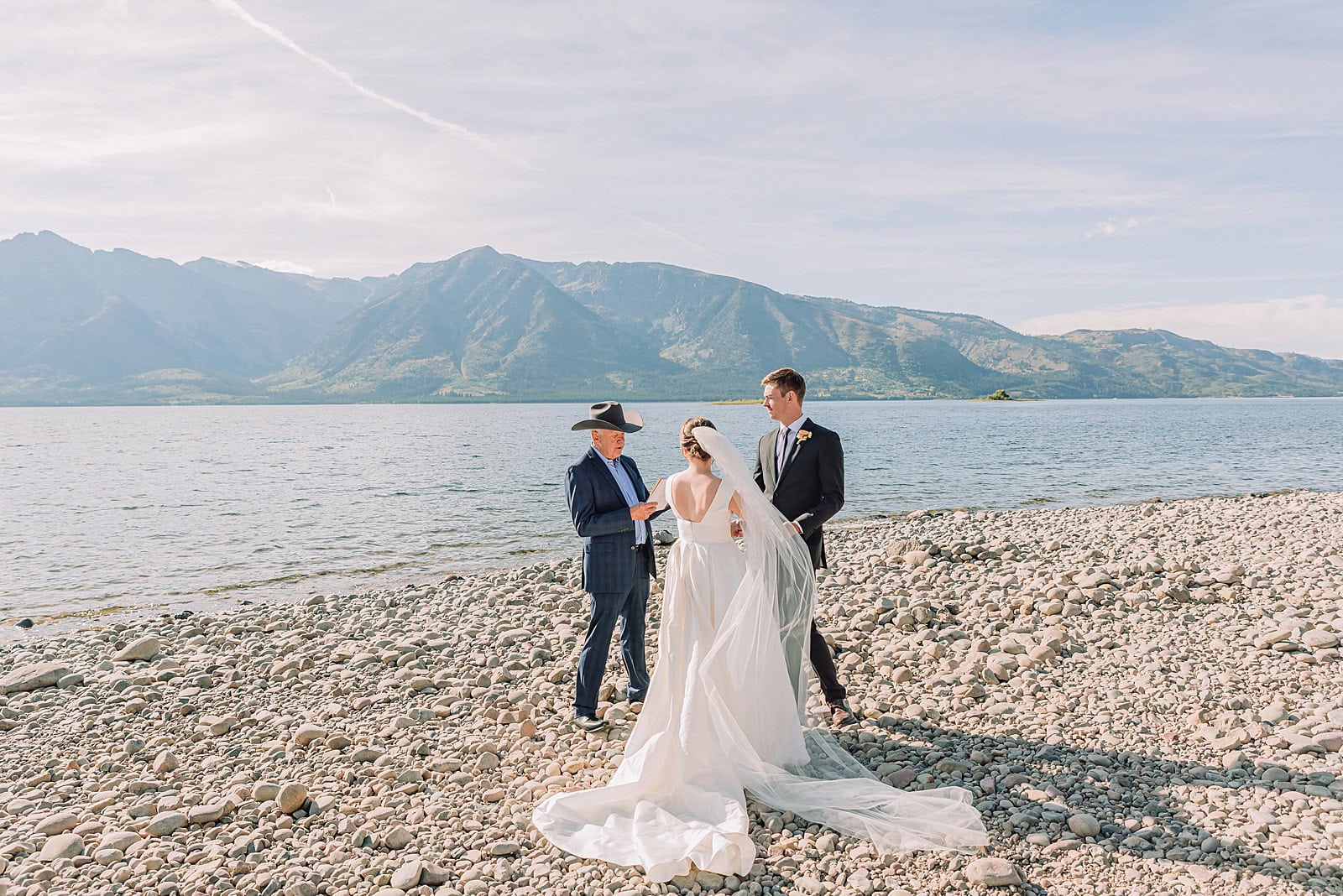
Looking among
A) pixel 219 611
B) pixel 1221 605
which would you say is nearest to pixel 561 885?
pixel 1221 605

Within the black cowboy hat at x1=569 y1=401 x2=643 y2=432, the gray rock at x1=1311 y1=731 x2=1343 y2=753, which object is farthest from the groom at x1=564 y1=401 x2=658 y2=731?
the gray rock at x1=1311 y1=731 x2=1343 y2=753

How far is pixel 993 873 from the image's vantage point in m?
5.17

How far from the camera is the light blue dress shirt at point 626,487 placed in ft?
26.3

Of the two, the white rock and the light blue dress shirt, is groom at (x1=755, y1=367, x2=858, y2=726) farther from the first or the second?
the white rock

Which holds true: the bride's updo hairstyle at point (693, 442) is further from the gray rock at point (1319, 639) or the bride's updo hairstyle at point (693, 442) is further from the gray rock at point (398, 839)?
the gray rock at point (1319, 639)

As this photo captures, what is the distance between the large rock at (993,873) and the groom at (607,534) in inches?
152

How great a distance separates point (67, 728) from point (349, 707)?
3193 mm

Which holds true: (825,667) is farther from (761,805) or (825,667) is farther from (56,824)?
(56,824)

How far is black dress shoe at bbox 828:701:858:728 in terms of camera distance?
313 inches

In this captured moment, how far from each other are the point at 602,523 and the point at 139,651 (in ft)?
29.2

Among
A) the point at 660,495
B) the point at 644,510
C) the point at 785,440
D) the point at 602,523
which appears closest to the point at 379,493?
the point at 602,523

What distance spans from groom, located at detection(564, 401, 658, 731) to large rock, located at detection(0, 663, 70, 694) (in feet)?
26.6

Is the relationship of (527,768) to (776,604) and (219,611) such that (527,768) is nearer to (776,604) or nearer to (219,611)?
(776,604)

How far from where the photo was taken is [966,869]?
530cm
